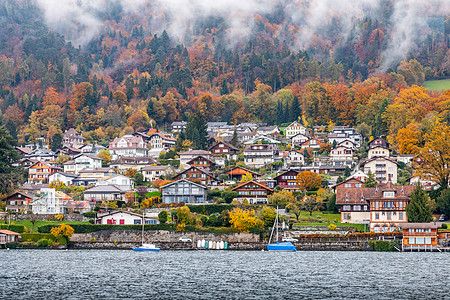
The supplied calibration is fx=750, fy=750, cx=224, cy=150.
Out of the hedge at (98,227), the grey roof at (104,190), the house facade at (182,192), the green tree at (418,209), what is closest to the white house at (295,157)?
the house facade at (182,192)

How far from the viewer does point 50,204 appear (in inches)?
3915

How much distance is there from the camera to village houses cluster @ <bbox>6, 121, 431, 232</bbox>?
306ft

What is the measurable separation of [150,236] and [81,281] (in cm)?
3221

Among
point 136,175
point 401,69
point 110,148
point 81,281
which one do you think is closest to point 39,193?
point 136,175

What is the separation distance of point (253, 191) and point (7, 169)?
35.4m

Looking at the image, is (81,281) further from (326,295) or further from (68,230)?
(68,230)

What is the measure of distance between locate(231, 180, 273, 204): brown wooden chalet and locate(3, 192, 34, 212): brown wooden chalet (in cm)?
2893

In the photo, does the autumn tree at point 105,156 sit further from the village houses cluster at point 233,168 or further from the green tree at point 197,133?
the green tree at point 197,133

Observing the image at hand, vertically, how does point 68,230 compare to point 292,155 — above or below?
below

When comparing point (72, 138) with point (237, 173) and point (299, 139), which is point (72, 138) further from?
point (237, 173)

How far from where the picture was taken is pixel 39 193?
113m

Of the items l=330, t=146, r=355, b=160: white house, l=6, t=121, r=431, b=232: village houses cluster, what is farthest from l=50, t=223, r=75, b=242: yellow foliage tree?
l=330, t=146, r=355, b=160: white house

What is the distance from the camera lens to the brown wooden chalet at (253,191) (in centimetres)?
10479

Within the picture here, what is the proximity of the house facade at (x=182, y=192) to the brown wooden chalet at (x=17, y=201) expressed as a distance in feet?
61.1
